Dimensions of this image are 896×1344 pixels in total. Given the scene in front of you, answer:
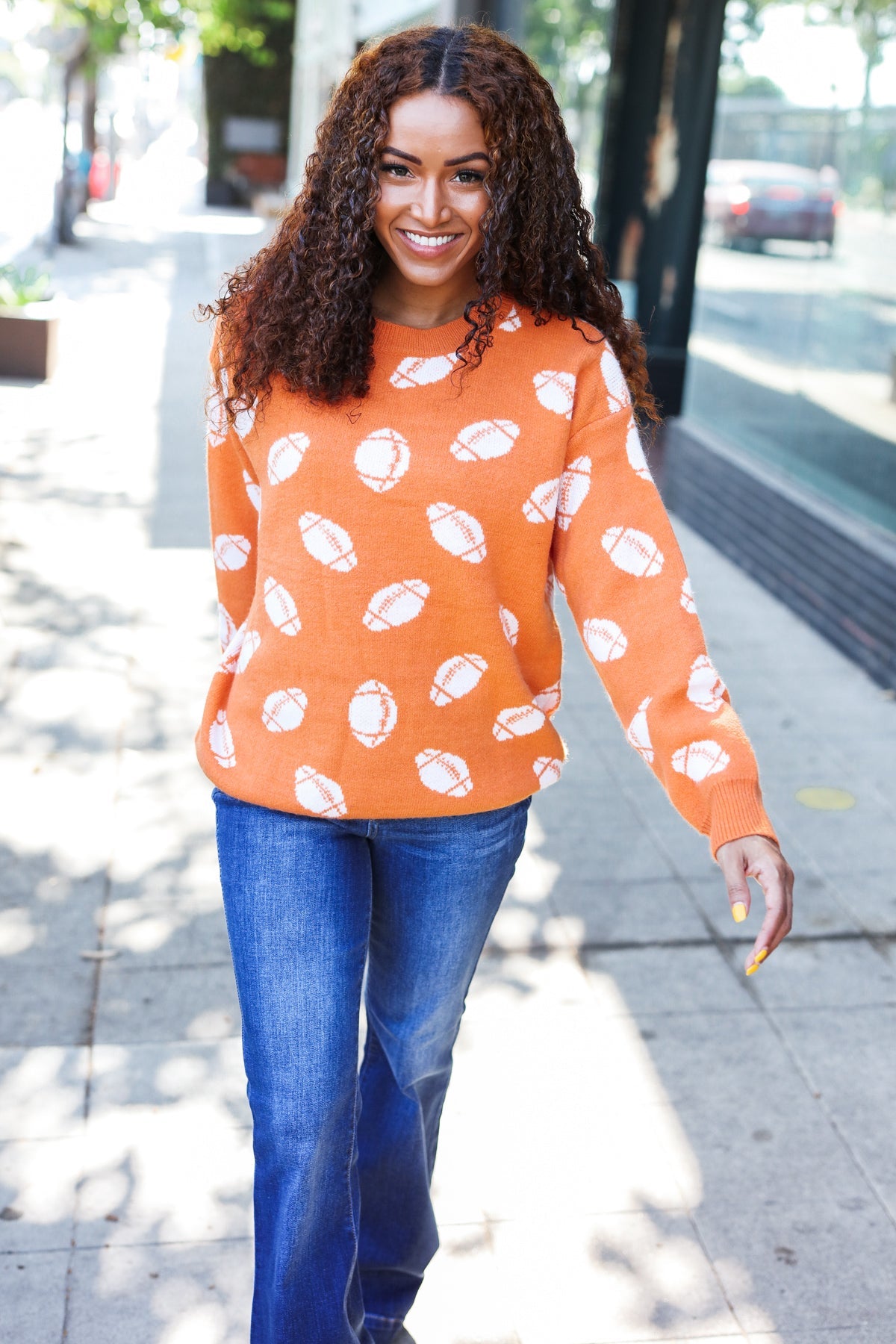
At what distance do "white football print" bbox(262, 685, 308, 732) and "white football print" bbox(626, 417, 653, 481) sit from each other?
0.57 metres

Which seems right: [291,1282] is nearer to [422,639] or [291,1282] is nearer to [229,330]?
[422,639]

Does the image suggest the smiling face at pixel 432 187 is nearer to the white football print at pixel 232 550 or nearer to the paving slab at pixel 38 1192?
the white football print at pixel 232 550

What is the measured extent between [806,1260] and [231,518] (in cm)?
186

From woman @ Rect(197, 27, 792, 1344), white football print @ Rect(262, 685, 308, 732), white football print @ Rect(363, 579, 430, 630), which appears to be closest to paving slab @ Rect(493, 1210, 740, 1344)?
woman @ Rect(197, 27, 792, 1344)

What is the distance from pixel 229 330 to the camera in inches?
90.6

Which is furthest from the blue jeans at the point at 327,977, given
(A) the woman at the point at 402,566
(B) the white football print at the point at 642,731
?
(B) the white football print at the point at 642,731

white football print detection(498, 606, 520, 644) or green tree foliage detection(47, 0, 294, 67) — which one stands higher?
green tree foliage detection(47, 0, 294, 67)

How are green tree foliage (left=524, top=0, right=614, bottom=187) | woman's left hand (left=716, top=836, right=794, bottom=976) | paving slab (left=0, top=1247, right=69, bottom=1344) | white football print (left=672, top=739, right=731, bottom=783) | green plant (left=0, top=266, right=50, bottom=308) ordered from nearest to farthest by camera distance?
woman's left hand (left=716, top=836, right=794, bottom=976) → white football print (left=672, top=739, right=731, bottom=783) → paving slab (left=0, top=1247, right=69, bottom=1344) → green tree foliage (left=524, top=0, right=614, bottom=187) → green plant (left=0, top=266, right=50, bottom=308)

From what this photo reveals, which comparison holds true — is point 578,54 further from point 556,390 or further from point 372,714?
point 372,714

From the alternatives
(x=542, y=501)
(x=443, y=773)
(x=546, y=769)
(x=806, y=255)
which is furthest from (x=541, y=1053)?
(x=806, y=255)

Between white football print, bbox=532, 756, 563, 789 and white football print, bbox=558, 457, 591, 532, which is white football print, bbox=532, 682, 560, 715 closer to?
white football print, bbox=532, 756, 563, 789

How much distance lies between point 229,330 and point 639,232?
954cm

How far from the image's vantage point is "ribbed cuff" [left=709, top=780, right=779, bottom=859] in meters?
1.91

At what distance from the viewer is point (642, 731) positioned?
2080 millimetres
